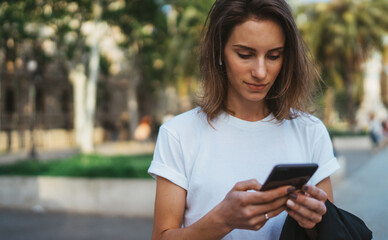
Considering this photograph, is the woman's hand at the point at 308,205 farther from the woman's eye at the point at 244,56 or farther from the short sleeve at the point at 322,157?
the woman's eye at the point at 244,56

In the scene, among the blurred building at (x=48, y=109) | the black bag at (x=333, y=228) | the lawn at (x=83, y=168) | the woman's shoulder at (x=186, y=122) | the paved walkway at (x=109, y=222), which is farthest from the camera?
the blurred building at (x=48, y=109)

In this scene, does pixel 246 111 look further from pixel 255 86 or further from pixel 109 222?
pixel 109 222

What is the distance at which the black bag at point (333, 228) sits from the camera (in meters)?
1.50

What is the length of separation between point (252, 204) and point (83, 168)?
806 cm

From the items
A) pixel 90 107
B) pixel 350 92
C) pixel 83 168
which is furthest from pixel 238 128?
pixel 350 92

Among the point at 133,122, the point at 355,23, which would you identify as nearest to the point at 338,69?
the point at 355,23

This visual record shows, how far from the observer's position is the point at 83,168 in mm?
9078

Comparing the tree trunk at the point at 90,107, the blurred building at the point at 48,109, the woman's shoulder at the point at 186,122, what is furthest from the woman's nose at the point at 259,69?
the blurred building at the point at 48,109

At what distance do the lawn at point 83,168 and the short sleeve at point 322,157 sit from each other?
6956 mm

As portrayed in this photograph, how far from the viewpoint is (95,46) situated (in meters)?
16.5

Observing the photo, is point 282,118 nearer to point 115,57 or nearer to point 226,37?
point 226,37

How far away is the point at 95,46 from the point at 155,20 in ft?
7.66

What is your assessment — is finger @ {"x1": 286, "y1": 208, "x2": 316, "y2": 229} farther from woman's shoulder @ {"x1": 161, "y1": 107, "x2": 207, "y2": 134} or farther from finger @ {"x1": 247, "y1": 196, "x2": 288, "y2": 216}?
woman's shoulder @ {"x1": 161, "y1": 107, "x2": 207, "y2": 134}

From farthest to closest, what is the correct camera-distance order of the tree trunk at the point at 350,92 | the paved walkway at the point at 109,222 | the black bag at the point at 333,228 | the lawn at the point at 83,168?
the tree trunk at the point at 350,92 → the lawn at the point at 83,168 → the paved walkway at the point at 109,222 → the black bag at the point at 333,228
